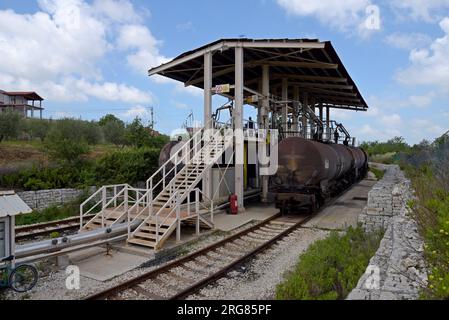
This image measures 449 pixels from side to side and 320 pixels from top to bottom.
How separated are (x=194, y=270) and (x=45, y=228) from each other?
22.1 feet

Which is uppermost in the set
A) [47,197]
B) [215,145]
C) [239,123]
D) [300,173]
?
[239,123]

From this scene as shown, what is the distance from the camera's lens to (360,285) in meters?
4.53

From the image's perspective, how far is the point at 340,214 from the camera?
13.2 metres

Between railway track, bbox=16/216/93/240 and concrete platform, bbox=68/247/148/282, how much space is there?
275 cm

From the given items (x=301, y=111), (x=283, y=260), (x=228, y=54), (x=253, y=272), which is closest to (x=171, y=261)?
(x=253, y=272)

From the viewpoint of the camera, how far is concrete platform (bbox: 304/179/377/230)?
37.1ft

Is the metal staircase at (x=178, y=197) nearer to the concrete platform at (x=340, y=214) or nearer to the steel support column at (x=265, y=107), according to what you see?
the steel support column at (x=265, y=107)

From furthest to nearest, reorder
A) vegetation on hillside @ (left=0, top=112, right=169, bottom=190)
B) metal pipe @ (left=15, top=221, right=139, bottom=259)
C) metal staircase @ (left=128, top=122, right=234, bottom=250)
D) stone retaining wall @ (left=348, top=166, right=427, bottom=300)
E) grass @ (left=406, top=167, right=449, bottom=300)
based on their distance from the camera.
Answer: vegetation on hillside @ (left=0, top=112, right=169, bottom=190), metal staircase @ (left=128, top=122, right=234, bottom=250), metal pipe @ (left=15, top=221, right=139, bottom=259), stone retaining wall @ (left=348, top=166, right=427, bottom=300), grass @ (left=406, top=167, right=449, bottom=300)

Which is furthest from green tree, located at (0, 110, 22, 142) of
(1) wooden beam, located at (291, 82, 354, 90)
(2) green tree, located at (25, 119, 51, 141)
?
(1) wooden beam, located at (291, 82, 354, 90)

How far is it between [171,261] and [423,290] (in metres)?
5.25

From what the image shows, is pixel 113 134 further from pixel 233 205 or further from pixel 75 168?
A: pixel 233 205

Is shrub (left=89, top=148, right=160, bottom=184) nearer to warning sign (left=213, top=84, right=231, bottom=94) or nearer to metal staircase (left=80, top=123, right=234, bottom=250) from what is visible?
metal staircase (left=80, top=123, right=234, bottom=250)

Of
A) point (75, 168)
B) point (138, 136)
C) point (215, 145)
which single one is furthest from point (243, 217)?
point (138, 136)

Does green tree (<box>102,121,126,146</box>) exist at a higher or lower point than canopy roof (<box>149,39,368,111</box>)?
lower
